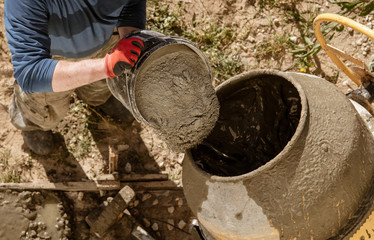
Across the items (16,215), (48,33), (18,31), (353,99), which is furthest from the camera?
(16,215)

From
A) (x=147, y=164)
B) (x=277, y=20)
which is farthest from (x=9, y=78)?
(x=277, y=20)

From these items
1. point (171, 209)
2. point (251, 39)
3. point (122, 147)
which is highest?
point (251, 39)

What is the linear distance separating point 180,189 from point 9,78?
6.55 ft

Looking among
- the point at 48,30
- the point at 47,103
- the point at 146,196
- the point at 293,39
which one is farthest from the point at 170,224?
the point at 293,39

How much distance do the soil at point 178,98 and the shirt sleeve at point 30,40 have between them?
20.6 inches

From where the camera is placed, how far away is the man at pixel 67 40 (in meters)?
2.05

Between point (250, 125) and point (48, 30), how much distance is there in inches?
55.3

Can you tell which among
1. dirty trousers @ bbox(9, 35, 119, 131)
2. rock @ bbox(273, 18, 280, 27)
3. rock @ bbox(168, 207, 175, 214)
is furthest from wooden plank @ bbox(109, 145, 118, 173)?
rock @ bbox(273, 18, 280, 27)

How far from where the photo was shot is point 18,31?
6.76ft

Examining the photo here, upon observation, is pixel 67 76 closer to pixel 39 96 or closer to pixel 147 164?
pixel 39 96

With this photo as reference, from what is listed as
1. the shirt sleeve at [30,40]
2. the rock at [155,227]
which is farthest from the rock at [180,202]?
the shirt sleeve at [30,40]

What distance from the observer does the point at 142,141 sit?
12.0ft

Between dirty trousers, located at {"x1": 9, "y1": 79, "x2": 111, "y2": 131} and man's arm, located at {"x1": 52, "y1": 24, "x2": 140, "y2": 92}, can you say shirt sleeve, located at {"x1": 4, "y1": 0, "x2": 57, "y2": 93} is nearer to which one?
man's arm, located at {"x1": 52, "y1": 24, "x2": 140, "y2": 92}

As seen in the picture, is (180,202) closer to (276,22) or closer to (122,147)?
(122,147)
